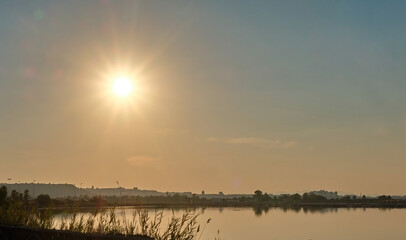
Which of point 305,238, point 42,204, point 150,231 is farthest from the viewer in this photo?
point 42,204

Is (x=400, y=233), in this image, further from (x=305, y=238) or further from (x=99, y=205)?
(x=99, y=205)

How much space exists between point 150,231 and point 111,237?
2.57 m

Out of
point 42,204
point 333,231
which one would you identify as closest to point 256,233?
point 333,231

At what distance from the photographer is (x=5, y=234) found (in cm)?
1275

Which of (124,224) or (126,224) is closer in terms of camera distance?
(126,224)

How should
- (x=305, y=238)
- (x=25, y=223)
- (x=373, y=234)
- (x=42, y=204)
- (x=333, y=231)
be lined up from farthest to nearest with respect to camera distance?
(x=42, y=204) < (x=333, y=231) < (x=373, y=234) < (x=305, y=238) < (x=25, y=223)

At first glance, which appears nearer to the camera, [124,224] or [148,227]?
[148,227]

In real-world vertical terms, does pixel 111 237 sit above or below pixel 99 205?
below

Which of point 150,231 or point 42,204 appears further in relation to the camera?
point 42,204

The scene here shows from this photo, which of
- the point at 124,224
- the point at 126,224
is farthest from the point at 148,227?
the point at 124,224

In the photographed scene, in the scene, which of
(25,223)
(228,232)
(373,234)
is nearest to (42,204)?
(228,232)

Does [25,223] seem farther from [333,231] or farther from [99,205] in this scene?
[333,231]

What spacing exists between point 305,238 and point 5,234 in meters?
60.7

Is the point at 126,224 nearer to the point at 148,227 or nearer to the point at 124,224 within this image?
the point at 124,224
